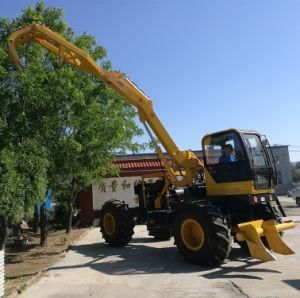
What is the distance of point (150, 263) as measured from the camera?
12320mm

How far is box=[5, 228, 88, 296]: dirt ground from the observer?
10.5 meters

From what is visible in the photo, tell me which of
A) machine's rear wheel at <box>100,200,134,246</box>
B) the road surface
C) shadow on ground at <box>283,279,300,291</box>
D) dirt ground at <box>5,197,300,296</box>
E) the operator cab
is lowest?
shadow on ground at <box>283,279,300,291</box>

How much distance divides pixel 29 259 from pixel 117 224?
2915mm

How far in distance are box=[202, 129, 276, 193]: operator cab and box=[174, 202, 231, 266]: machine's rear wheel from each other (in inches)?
45.7

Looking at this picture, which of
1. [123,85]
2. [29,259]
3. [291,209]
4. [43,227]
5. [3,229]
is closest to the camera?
[3,229]

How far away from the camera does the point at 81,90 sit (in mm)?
16109

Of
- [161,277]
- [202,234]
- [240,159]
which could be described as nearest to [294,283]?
[202,234]

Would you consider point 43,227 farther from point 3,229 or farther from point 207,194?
point 207,194

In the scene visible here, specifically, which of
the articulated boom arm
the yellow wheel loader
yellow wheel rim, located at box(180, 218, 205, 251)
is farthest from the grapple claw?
the articulated boom arm

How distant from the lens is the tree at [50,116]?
1267 centimetres

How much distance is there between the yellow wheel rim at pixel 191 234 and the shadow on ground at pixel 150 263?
475 mm

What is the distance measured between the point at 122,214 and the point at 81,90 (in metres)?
4.28

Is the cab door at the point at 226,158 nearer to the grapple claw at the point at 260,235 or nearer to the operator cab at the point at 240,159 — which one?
the operator cab at the point at 240,159

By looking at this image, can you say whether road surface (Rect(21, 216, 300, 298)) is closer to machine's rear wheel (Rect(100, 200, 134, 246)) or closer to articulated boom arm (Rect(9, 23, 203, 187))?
machine's rear wheel (Rect(100, 200, 134, 246))
